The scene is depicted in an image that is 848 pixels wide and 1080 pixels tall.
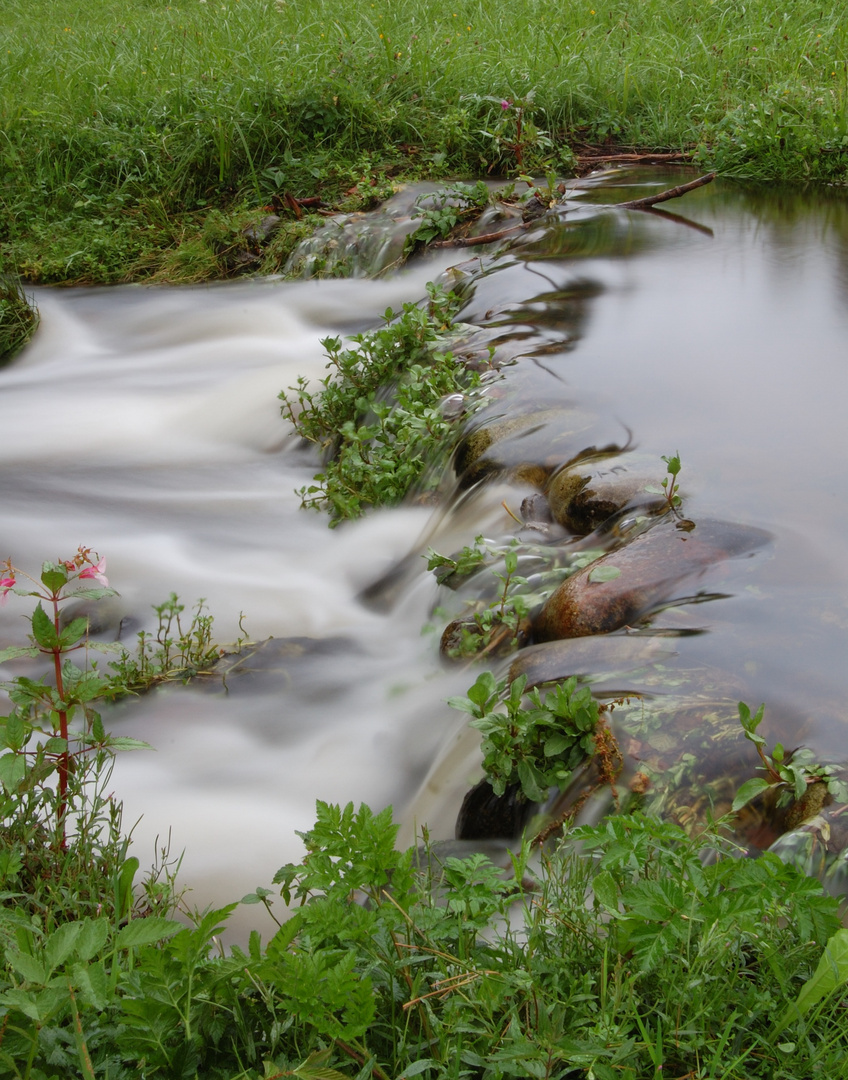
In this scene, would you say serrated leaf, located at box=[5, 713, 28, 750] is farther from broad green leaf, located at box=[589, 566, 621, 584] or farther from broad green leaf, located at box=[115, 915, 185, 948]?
broad green leaf, located at box=[589, 566, 621, 584]

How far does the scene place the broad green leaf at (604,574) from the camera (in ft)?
8.55

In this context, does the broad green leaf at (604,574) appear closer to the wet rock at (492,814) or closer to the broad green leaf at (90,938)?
the wet rock at (492,814)

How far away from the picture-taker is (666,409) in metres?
3.84

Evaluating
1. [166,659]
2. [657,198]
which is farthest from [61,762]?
[657,198]

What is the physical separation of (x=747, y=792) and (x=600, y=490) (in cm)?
153

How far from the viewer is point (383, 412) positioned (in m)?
4.42

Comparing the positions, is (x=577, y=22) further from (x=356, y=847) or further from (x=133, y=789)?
(x=356, y=847)

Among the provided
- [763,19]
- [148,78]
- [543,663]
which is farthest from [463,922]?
[763,19]

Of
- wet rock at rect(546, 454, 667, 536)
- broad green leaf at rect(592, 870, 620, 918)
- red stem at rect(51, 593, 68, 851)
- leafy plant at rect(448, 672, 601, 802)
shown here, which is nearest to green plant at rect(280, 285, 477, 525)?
wet rock at rect(546, 454, 667, 536)

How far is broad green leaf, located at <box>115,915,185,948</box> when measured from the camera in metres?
1.52

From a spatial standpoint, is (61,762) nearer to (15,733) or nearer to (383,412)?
(15,733)

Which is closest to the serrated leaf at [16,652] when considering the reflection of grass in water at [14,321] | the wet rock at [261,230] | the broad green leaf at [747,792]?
the broad green leaf at [747,792]

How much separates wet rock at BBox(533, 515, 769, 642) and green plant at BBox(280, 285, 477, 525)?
4.57 ft

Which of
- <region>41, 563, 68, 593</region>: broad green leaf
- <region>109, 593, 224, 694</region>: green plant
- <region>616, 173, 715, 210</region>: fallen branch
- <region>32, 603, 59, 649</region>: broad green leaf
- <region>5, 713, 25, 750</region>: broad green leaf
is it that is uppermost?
<region>616, 173, 715, 210</region>: fallen branch
